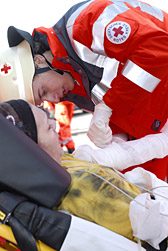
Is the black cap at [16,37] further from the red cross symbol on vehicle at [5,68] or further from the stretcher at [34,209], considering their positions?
the stretcher at [34,209]

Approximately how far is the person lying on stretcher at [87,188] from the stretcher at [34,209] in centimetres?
5

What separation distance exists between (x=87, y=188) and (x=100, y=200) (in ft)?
0.16

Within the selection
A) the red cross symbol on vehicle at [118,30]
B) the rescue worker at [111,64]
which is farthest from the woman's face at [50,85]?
the red cross symbol on vehicle at [118,30]

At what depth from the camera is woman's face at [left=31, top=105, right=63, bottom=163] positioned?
2.91 ft

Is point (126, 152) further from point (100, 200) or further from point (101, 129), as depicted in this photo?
point (100, 200)

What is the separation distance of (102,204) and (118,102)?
2.32ft

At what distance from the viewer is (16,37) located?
1456 millimetres

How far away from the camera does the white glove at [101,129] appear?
4.67 feet

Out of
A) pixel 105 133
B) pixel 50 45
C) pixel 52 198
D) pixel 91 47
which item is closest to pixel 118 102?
pixel 105 133

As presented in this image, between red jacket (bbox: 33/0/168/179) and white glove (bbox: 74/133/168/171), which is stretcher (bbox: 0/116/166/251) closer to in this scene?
white glove (bbox: 74/133/168/171)

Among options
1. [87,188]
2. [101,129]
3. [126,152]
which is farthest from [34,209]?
[101,129]

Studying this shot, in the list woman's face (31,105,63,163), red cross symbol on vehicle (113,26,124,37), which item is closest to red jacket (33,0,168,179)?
red cross symbol on vehicle (113,26,124,37)

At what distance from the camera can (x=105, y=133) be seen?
1420 mm

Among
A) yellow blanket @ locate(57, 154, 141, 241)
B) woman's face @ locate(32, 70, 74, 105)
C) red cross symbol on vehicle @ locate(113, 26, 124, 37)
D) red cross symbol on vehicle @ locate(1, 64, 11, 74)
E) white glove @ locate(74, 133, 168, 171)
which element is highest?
red cross symbol on vehicle @ locate(113, 26, 124, 37)
